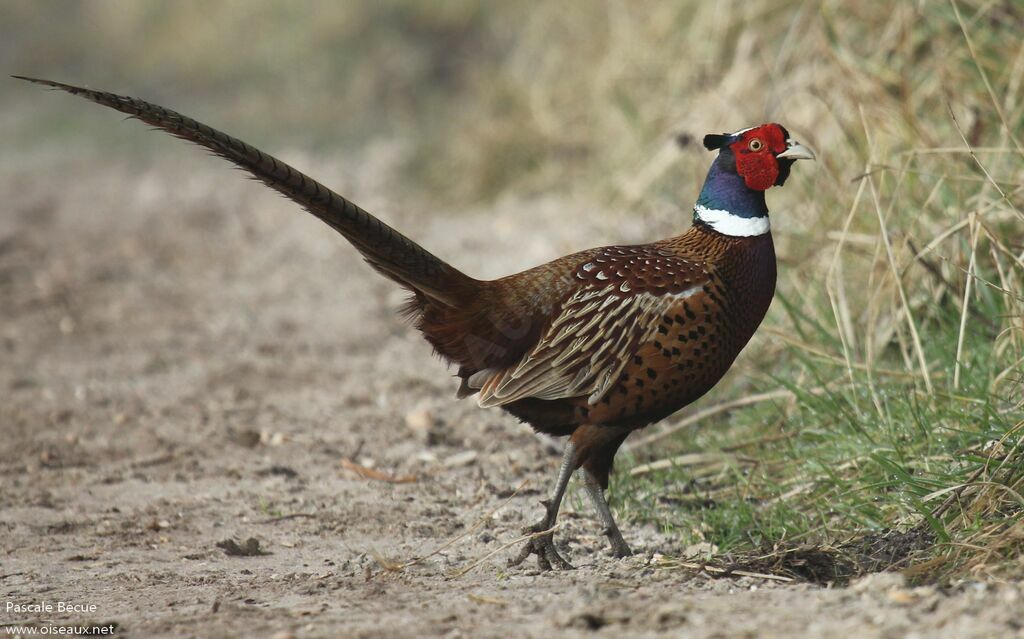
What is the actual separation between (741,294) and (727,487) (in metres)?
0.88

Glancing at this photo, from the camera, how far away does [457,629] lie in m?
2.62

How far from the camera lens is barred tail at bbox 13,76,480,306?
302 cm

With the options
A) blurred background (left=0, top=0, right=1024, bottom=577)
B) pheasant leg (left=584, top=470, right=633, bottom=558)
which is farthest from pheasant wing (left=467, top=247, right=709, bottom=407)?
blurred background (left=0, top=0, right=1024, bottom=577)

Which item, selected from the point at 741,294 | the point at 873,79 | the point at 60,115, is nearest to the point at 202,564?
the point at 741,294

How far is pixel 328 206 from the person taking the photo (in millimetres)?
3162

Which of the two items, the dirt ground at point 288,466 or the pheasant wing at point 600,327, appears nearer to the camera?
the dirt ground at point 288,466

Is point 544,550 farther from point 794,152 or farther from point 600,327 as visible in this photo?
point 794,152

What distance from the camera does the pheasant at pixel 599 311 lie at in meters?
3.22

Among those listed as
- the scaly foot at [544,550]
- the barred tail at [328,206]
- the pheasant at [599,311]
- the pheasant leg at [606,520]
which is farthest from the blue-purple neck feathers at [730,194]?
the scaly foot at [544,550]

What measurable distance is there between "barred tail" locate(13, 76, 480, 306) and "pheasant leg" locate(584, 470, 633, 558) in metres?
0.61

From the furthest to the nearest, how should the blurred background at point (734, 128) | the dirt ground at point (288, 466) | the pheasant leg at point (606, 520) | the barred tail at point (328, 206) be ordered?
1. the blurred background at point (734, 128)
2. the pheasant leg at point (606, 520)
3. the barred tail at point (328, 206)
4. the dirt ground at point (288, 466)

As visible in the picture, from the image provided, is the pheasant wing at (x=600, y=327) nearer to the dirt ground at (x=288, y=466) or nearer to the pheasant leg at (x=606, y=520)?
the pheasant leg at (x=606, y=520)

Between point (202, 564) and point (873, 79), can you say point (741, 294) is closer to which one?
point (202, 564)

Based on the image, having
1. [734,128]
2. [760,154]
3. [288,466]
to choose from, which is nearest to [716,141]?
[760,154]
